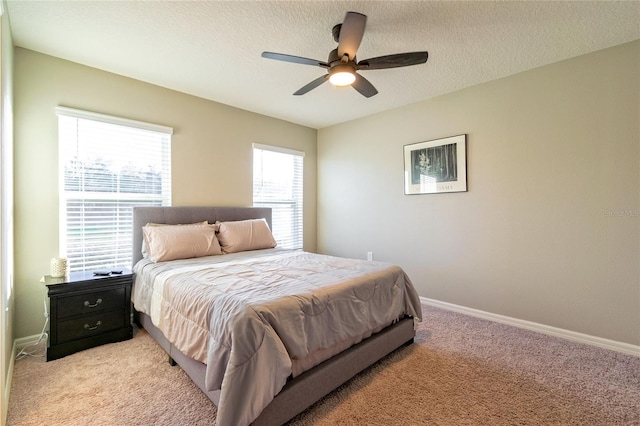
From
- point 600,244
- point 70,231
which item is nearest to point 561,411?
point 600,244

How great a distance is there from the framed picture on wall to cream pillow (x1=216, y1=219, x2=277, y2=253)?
1.98m

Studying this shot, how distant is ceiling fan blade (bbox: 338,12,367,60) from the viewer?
5.96ft

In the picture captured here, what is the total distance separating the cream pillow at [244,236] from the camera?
337 cm

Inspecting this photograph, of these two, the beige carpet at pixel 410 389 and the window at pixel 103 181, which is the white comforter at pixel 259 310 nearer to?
the beige carpet at pixel 410 389

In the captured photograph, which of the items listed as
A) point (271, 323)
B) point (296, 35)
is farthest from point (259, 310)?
point (296, 35)

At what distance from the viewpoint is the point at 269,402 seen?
1.43 m

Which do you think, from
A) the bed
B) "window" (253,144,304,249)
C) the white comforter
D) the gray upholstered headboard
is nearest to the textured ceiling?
"window" (253,144,304,249)

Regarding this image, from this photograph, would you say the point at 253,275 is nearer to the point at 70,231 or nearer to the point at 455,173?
the point at 70,231

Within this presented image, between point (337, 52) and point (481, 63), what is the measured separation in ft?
5.33

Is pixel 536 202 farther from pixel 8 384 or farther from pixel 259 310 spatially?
pixel 8 384

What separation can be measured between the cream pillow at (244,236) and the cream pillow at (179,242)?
0.15 m

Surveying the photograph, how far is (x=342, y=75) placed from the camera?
218 cm

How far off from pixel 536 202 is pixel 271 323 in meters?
2.87

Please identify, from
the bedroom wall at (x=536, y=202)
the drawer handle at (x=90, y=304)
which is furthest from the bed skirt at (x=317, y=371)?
the bedroom wall at (x=536, y=202)
